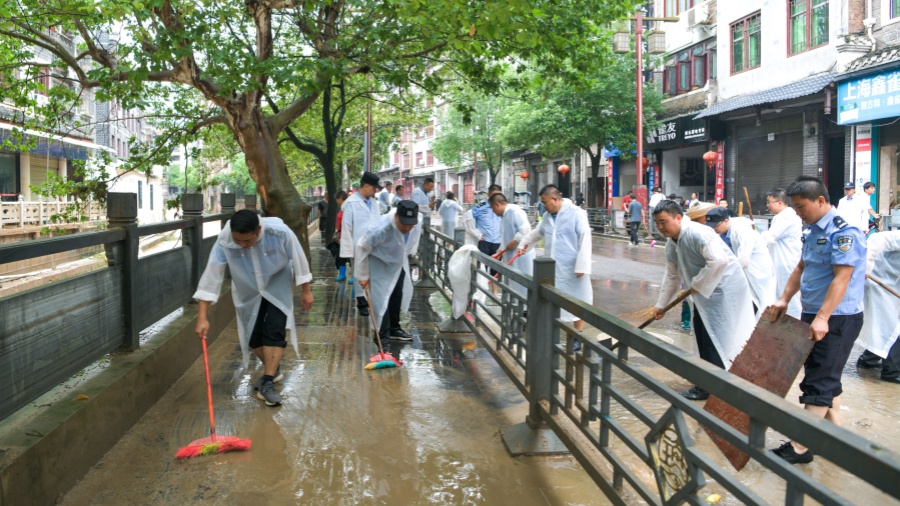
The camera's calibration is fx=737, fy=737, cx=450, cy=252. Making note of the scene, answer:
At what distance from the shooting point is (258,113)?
11406 millimetres

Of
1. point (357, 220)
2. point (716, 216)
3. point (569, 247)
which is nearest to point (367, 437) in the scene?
point (569, 247)

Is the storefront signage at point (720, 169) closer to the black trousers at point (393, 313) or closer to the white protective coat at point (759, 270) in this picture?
the white protective coat at point (759, 270)

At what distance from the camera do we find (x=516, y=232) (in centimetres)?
915

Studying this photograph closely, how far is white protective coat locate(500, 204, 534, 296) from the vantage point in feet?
28.8

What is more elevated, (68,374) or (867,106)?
(867,106)

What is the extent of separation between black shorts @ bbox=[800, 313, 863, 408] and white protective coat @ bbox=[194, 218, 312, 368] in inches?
134

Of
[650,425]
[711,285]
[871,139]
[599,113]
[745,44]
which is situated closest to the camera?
[650,425]

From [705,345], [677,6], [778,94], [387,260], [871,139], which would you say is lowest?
[705,345]

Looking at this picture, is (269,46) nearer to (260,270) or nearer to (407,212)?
(407,212)

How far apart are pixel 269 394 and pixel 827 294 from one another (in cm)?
367

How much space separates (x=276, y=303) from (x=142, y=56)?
537 centimetres

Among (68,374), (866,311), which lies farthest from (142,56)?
(866,311)

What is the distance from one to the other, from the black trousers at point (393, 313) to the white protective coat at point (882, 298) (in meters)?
4.15

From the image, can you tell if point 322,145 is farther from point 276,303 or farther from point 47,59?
point 276,303
